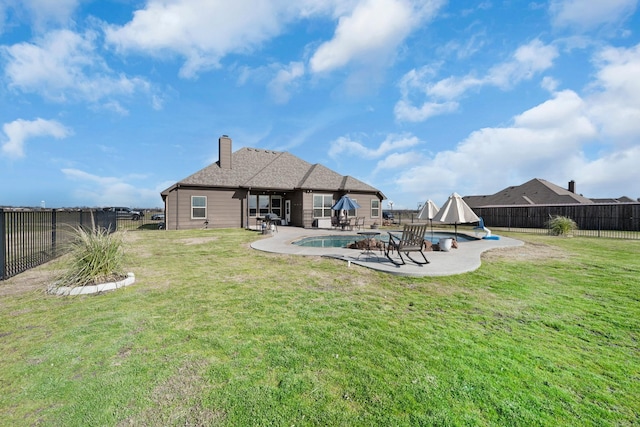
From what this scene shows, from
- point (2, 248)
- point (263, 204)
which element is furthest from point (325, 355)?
point (263, 204)

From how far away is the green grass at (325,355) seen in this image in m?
2.15

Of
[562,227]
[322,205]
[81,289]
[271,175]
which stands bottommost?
[81,289]

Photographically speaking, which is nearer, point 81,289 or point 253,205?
point 81,289

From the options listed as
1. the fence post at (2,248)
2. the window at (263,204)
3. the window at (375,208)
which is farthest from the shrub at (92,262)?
the window at (375,208)

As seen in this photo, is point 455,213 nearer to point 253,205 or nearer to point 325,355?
point 325,355

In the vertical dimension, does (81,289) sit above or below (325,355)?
above

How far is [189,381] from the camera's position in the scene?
8.14 ft

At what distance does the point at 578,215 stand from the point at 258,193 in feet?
85.4

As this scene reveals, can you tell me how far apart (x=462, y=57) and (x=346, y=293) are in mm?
12644

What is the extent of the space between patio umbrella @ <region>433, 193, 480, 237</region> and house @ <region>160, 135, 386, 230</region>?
10.6 meters

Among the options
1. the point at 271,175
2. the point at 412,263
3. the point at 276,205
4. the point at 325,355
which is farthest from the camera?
the point at 276,205

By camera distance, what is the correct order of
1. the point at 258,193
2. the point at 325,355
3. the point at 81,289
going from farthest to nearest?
1. the point at 258,193
2. the point at 81,289
3. the point at 325,355

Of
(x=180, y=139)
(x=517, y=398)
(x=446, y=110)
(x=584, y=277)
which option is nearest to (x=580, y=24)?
(x=446, y=110)

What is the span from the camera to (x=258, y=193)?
21.2 metres
